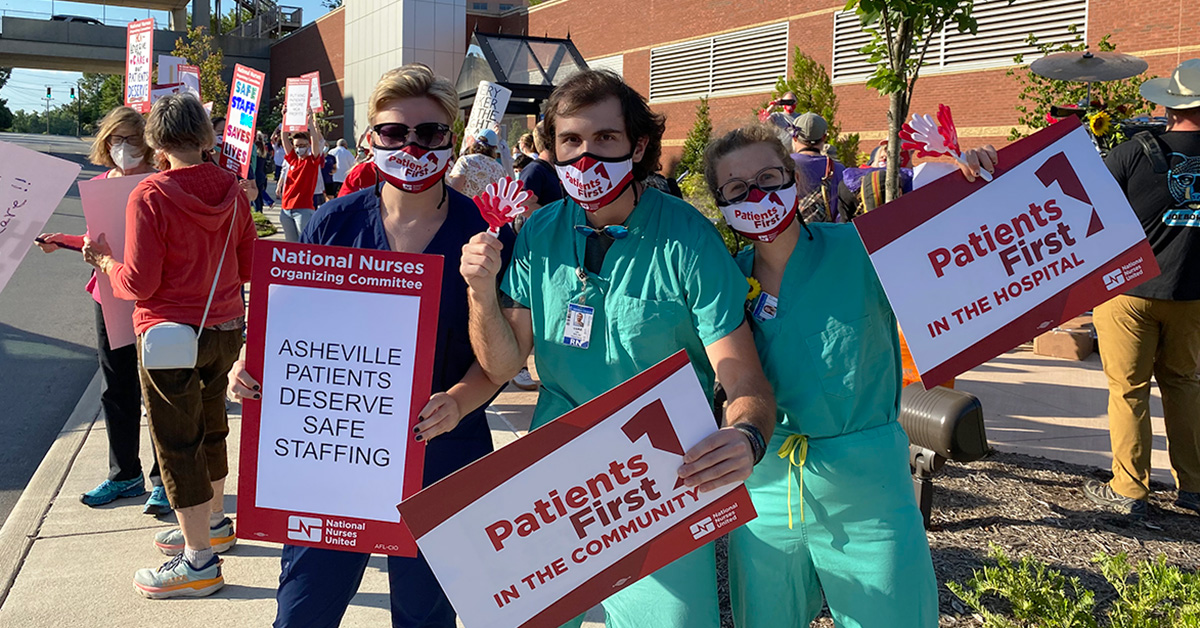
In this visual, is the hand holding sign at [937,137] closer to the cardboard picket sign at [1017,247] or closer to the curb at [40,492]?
the cardboard picket sign at [1017,247]

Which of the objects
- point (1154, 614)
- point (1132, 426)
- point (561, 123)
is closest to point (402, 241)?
point (561, 123)

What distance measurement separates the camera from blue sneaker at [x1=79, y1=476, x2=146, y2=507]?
4.82m

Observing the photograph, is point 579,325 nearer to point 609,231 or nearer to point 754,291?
point 609,231

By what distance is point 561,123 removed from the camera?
2.31 m

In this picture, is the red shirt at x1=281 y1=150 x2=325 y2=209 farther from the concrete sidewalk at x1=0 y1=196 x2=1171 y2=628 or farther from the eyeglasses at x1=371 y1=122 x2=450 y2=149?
the eyeglasses at x1=371 y1=122 x2=450 y2=149

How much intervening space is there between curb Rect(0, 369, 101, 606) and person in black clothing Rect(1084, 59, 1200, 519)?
207 inches

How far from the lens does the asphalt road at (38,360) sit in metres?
A: 5.97

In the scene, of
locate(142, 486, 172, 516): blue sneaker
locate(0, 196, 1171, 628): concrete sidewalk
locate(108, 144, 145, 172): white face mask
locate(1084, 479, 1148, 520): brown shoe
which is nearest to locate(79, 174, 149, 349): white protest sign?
locate(108, 144, 145, 172): white face mask

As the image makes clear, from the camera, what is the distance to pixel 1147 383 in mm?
4773

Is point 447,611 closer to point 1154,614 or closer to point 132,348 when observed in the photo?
point 1154,614

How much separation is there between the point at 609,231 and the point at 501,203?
27cm

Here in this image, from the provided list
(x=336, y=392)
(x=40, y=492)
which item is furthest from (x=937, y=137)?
(x=40, y=492)

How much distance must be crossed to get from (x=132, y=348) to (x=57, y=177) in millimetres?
1315

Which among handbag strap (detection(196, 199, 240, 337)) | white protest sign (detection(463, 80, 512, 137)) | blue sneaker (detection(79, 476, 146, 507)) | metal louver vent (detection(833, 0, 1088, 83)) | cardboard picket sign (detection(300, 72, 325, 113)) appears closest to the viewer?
handbag strap (detection(196, 199, 240, 337))
